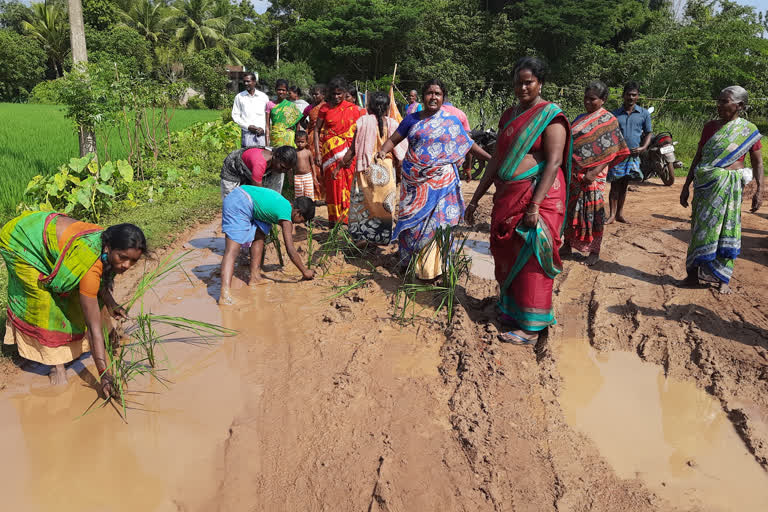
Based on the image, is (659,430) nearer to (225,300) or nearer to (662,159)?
(225,300)

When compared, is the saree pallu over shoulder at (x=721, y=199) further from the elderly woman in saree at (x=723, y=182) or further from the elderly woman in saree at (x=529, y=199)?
the elderly woman in saree at (x=529, y=199)

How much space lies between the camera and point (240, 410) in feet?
9.61

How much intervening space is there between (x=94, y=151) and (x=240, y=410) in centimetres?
569

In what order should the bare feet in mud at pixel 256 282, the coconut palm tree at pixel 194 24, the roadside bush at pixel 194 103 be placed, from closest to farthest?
the bare feet in mud at pixel 256 282
the roadside bush at pixel 194 103
the coconut palm tree at pixel 194 24

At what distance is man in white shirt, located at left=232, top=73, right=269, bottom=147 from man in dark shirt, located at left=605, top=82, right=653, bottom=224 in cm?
451

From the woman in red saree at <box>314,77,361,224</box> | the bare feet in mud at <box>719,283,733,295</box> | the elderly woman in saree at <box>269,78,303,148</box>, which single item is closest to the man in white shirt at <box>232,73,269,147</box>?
the elderly woman in saree at <box>269,78,303,148</box>

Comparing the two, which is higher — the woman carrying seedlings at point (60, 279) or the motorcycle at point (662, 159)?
the motorcycle at point (662, 159)

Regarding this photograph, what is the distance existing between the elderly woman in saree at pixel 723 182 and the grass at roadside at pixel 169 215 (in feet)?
16.7

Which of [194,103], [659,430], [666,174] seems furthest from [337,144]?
[194,103]

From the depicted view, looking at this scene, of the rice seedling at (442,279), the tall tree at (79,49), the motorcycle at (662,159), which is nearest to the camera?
the rice seedling at (442,279)

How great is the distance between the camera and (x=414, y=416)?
9.22 feet

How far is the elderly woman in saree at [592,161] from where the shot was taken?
489 cm

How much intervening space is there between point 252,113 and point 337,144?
199 cm

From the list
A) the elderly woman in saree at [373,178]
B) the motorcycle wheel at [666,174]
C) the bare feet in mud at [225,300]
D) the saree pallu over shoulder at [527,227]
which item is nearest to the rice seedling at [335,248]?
the elderly woman in saree at [373,178]
